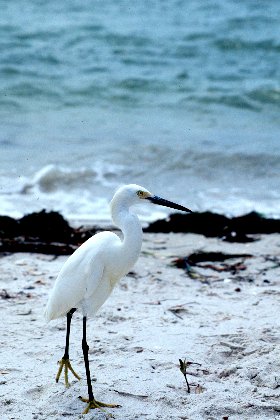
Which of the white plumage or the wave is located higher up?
the white plumage

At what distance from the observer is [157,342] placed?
381cm

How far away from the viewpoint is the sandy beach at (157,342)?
3.18 meters

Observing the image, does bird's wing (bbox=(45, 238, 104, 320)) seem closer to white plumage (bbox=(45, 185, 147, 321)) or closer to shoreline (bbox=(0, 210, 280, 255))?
white plumage (bbox=(45, 185, 147, 321))

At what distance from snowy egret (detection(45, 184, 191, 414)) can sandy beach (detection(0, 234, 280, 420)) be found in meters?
0.18

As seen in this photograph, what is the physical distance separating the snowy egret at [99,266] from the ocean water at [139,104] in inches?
118

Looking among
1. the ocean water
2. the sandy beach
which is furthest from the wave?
the sandy beach

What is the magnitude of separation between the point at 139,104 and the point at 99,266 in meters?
7.08

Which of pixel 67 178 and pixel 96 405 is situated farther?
pixel 67 178

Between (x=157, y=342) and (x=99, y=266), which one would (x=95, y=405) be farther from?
(x=157, y=342)

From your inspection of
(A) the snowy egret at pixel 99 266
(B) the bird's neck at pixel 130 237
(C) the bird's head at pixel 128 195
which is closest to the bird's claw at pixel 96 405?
(A) the snowy egret at pixel 99 266

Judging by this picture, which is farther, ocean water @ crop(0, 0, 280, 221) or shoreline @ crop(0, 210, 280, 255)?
ocean water @ crop(0, 0, 280, 221)

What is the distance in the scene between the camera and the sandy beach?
3184 mm

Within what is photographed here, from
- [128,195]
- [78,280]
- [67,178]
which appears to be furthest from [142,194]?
[67,178]

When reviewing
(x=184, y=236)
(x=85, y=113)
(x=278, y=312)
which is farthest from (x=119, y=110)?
(x=278, y=312)
